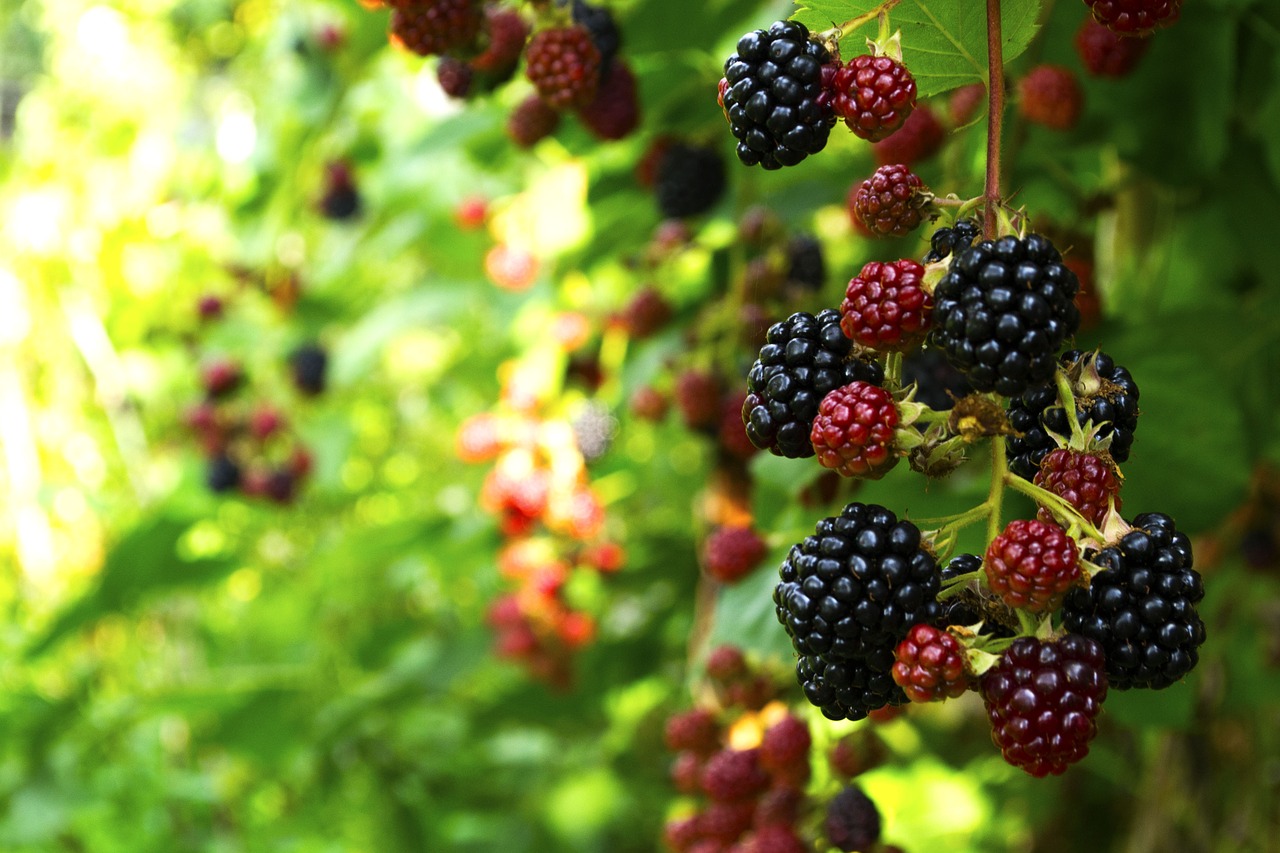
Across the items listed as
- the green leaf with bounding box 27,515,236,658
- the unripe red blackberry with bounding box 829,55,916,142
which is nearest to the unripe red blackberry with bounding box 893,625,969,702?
the unripe red blackberry with bounding box 829,55,916,142

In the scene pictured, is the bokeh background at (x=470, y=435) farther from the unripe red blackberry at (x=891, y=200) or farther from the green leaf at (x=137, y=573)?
the unripe red blackberry at (x=891, y=200)

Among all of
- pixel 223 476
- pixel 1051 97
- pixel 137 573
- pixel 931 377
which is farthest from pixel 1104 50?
pixel 223 476

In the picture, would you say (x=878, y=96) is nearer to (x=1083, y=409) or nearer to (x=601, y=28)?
(x=1083, y=409)

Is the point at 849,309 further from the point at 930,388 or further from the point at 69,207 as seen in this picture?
the point at 69,207

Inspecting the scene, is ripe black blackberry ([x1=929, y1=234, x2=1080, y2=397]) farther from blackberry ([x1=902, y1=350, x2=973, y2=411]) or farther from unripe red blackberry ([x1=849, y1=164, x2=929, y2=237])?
blackberry ([x1=902, y1=350, x2=973, y2=411])

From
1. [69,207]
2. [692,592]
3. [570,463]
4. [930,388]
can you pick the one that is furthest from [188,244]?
[930,388]

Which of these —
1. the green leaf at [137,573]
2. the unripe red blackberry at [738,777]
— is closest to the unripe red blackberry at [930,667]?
the unripe red blackberry at [738,777]
